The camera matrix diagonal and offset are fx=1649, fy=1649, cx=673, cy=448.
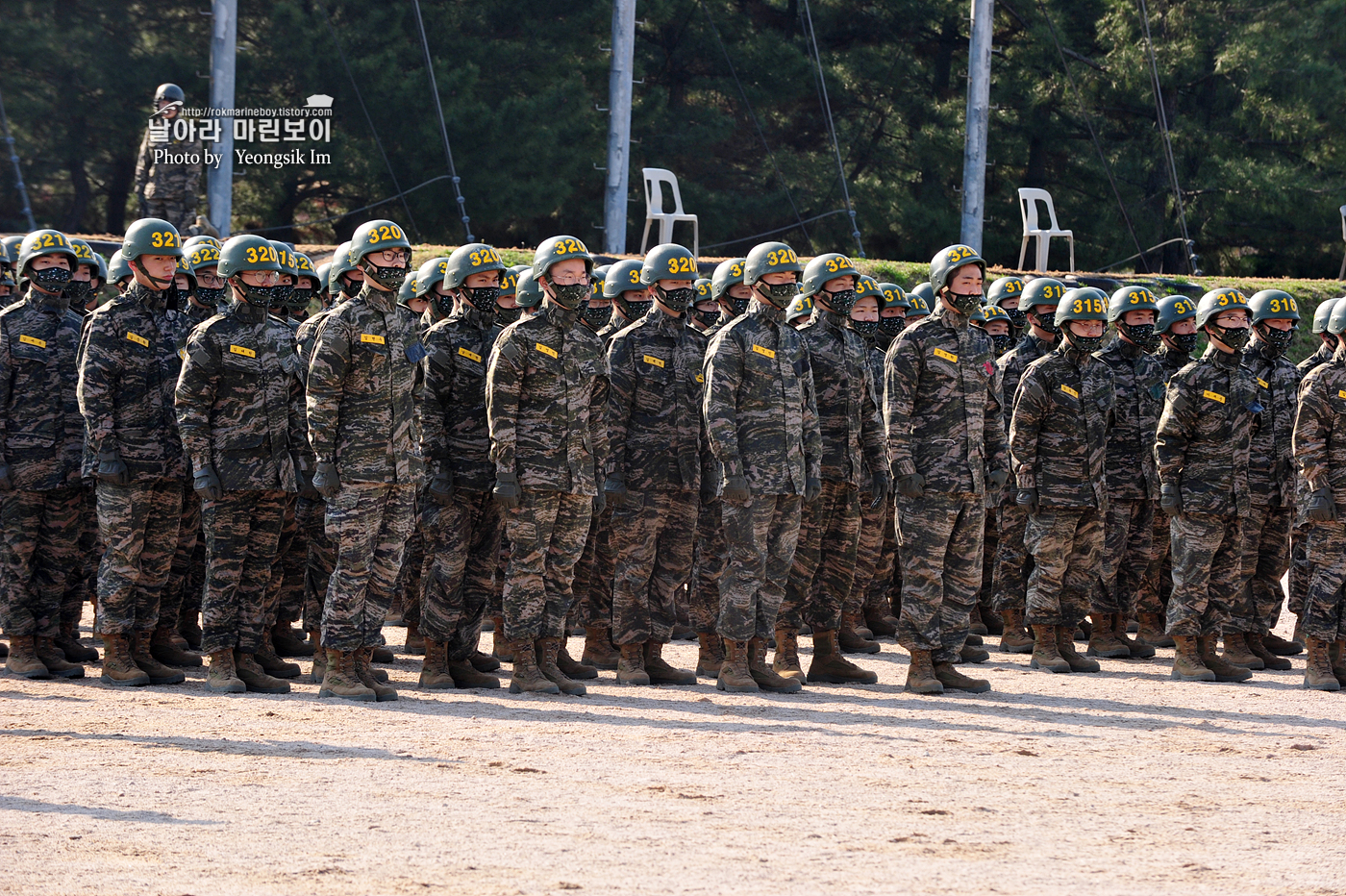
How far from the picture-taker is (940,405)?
9.54 metres

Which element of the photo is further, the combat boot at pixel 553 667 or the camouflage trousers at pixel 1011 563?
the camouflage trousers at pixel 1011 563

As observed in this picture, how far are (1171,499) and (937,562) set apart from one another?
6.10 ft

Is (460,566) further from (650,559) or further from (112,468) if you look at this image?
(112,468)

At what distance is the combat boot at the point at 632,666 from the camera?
31.9ft

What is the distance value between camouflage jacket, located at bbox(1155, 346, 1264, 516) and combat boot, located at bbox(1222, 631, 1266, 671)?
1.11 m

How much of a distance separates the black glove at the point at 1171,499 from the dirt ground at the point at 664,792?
1.29 meters

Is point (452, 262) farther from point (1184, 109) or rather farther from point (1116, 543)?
point (1184, 109)

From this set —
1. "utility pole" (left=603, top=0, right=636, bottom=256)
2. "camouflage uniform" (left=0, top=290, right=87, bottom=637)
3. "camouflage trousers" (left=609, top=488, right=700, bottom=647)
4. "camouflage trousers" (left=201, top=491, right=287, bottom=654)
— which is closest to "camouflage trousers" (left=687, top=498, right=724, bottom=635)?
"camouflage trousers" (left=609, top=488, right=700, bottom=647)

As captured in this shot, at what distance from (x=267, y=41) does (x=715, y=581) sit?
17.4 meters

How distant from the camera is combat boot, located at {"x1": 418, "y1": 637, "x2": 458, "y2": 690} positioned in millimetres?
9281

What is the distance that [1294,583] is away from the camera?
1095 cm

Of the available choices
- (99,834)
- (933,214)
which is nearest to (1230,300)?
(99,834)

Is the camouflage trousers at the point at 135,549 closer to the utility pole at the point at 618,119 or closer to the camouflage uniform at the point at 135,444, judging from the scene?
the camouflage uniform at the point at 135,444

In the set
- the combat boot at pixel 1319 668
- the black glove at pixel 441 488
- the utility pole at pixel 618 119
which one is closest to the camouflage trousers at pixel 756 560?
the black glove at pixel 441 488
